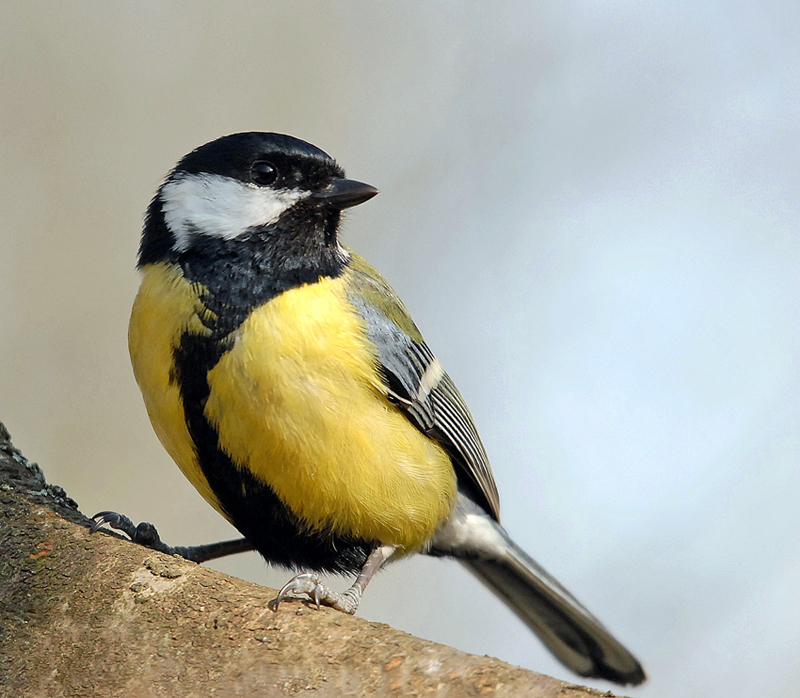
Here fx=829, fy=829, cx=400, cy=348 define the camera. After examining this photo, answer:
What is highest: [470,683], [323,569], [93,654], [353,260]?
[353,260]

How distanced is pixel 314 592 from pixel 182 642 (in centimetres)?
49

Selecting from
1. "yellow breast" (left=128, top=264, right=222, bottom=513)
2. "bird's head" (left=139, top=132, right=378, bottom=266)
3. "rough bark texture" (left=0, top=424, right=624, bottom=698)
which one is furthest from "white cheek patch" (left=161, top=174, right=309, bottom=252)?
"rough bark texture" (left=0, top=424, right=624, bottom=698)

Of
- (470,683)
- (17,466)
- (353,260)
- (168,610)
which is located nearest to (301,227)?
(353,260)

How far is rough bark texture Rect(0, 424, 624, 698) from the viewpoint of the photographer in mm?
1630

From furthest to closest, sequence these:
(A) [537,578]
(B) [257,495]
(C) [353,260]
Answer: (A) [537,578], (C) [353,260], (B) [257,495]

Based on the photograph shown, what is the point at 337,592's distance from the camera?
2.56 metres

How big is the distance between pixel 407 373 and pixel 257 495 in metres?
0.67

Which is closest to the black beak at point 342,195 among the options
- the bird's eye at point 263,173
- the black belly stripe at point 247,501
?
the bird's eye at point 263,173

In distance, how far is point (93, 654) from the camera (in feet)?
5.94

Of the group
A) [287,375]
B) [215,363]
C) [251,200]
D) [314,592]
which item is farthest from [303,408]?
[251,200]

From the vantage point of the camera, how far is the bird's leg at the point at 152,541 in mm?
2629

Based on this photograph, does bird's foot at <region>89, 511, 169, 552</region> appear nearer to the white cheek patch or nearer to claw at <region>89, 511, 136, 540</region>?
claw at <region>89, 511, 136, 540</region>

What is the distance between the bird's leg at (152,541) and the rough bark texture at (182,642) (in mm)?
246

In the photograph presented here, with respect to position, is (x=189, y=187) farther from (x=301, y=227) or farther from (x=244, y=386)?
(x=244, y=386)
